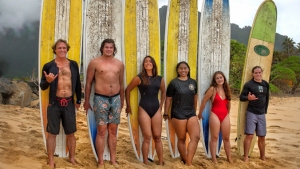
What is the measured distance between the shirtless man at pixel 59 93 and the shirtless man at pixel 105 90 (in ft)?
0.81

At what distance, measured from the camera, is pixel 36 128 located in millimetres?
5199

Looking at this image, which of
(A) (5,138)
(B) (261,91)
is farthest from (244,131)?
(A) (5,138)

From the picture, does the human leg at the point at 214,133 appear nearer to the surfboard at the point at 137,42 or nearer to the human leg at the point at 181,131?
the human leg at the point at 181,131

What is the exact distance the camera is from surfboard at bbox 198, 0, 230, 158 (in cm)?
422

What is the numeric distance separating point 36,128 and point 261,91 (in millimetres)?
4033

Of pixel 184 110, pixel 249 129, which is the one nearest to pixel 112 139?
pixel 184 110

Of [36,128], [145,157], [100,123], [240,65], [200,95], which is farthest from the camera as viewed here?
[240,65]

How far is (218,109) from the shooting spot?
3.86 meters

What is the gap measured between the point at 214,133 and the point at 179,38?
1.50 metres

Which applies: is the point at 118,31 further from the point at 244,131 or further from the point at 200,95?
the point at 244,131

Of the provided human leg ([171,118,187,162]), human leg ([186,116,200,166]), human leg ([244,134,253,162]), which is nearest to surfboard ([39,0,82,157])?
human leg ([171,118,187,162])

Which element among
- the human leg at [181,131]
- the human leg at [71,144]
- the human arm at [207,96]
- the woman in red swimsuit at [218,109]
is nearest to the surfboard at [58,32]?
the human leg at [71,144]

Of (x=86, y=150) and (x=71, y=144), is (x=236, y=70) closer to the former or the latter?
(x=86, y=150)

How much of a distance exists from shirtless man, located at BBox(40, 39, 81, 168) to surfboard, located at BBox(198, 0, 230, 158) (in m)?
1.95
